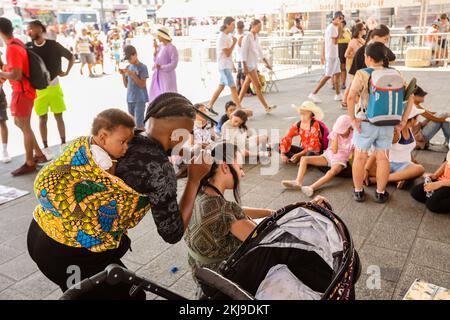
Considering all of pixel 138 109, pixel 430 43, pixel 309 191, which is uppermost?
pixel 430 43

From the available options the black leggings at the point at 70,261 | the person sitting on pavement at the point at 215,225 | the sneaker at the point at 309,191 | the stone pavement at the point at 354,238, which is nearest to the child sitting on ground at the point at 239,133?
the stone pavement at the point at 354,238

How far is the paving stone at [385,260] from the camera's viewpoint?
118 inches

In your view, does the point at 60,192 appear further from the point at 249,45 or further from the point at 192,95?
the point at 192,95

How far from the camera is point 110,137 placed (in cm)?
173

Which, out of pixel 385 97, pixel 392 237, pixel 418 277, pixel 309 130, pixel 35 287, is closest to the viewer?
pixel 418 277

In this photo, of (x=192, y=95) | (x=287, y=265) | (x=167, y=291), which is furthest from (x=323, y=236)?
(x=192, y=95)

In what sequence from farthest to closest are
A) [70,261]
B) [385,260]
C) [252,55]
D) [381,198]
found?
[252,55], [381,198], [385,260], [70,261]

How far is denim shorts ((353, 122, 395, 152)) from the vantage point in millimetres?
3979

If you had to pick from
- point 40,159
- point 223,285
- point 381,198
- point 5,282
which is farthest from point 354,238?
point 40,159

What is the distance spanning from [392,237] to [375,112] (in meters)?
1.17

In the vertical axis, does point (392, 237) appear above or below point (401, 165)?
below

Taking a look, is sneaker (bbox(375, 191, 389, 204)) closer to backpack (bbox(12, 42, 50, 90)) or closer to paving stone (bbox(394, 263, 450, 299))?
paving stone (bbox(394, 263, 450, 299))

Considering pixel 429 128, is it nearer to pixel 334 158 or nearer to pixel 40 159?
pixel 334 158

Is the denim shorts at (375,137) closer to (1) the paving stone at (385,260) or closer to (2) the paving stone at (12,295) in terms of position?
(1) the paving stone at (385,260)
